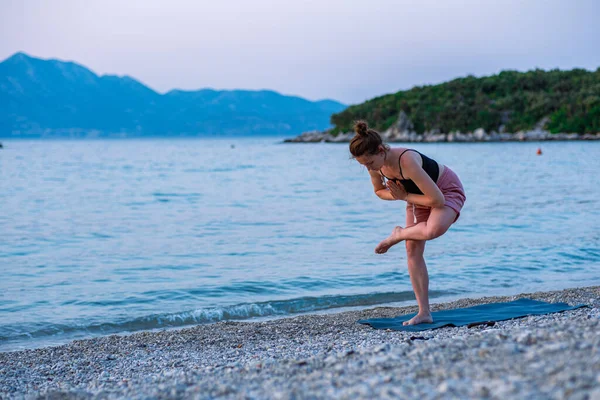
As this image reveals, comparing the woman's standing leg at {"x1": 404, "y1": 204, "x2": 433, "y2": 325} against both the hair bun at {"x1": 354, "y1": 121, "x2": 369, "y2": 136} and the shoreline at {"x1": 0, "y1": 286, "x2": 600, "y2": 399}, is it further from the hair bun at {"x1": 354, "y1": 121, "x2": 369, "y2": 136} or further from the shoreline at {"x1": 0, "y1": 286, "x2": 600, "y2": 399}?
the hair bun at {"x1": 354, "y1": 121, "x2": 369, "y2": 136}

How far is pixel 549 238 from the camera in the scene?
14438 mm

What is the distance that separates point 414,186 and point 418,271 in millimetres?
1063

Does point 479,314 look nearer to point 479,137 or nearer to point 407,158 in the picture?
point 407,158

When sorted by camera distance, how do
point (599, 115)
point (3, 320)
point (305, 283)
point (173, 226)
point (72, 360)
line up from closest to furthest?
point (72, 360) < point (3, 320) < point (305, 283) < point (173, 226) < point (599, 115)

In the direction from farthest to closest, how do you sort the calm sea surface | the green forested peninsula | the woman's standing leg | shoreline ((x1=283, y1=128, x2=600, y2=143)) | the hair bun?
the green forested peninsula
shoreline ((x1=283, y1=128, x2=600, y2=143))
the calm sea surface
the woman's standing leg
the hair bun

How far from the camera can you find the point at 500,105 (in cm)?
10012

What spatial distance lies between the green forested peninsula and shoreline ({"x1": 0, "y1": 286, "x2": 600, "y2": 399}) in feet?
298

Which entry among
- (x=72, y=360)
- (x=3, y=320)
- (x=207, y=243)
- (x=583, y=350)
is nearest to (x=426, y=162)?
(x=583, y=350)

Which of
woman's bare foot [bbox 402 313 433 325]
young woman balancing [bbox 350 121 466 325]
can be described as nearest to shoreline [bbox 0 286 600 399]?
woman's bare foot [bbox 402 313 433 325]

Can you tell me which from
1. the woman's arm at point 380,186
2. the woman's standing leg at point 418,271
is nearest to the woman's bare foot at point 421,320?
the woman's standing leg at point 418,271

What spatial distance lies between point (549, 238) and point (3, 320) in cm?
1152

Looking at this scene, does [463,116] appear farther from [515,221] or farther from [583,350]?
[583,350]

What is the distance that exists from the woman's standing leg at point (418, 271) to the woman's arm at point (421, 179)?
0.53m

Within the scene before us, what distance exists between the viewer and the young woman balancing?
212 inches
